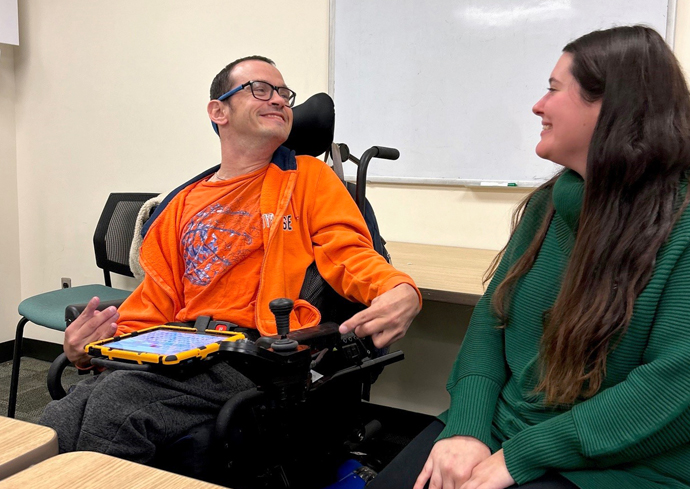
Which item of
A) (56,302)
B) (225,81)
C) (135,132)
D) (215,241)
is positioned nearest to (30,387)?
(56,302)

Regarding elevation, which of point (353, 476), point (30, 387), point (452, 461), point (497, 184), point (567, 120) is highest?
point (567, 120)

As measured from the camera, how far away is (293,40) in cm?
258

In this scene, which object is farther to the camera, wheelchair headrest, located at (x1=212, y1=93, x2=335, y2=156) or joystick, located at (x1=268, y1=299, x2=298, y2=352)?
wheelchair headrest, located at (x1=212, y1=93, x2=335, y2=156)

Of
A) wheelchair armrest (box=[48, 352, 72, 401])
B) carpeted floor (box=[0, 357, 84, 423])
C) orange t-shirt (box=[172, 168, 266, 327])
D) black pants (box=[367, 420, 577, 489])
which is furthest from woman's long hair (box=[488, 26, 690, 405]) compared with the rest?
carpeted floor (box=[0, 357, 84, 423])

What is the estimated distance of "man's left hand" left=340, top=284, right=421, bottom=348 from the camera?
121 centimetres

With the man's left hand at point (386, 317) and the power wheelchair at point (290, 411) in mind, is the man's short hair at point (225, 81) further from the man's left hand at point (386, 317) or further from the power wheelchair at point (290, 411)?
the man's left hand at point (386, 317)

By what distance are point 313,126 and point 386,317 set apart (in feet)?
2.36

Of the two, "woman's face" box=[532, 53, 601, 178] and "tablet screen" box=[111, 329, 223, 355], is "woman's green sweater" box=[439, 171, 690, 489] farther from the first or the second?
"tablet screen" box=[111, 329, 223, 355]

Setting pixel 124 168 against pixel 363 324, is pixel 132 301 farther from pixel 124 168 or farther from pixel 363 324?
pixel 124 168

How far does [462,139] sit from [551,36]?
488 millimetres

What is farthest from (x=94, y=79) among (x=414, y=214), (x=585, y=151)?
(x=585, y=151)

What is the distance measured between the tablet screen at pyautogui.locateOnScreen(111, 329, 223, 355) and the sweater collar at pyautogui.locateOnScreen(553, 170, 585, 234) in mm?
688

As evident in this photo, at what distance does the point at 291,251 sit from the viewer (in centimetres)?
155

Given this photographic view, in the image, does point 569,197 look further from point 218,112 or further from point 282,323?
point 218,112
